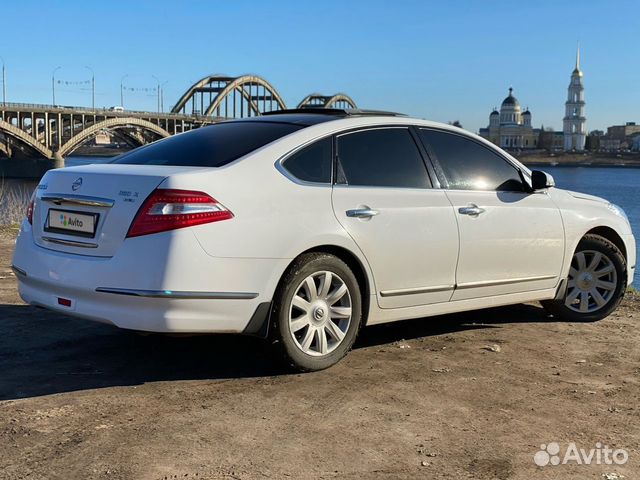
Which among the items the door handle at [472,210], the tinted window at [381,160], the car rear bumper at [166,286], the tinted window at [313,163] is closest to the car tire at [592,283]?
the door handle at [472,210]

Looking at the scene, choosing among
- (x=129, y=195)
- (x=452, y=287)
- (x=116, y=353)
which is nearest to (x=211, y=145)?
(x=129, y=195)

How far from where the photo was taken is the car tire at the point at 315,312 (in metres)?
3.79

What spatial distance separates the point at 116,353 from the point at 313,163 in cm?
167

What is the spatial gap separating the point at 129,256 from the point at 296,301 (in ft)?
2.97

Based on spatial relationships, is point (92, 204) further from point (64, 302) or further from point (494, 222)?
point (494, 222)

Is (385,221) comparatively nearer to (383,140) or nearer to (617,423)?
(383,140)

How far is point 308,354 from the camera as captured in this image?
394 centimetres

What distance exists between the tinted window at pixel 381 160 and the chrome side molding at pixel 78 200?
1292mm

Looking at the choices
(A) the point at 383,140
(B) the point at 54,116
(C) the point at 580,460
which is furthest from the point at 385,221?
(B) the point at 54,116

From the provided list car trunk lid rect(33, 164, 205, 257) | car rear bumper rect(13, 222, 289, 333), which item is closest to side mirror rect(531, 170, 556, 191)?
car rear bumper rect(13, 222, 289, 333)

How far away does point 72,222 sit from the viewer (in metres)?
3.79

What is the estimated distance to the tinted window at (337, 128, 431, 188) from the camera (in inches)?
166

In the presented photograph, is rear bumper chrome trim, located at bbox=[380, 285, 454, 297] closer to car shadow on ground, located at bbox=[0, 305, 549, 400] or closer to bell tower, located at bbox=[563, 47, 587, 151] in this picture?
car shadow on ground, located at bbox=[0, 305, 549, 400]

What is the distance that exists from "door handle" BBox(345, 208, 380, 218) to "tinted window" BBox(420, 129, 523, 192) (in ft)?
2.51
